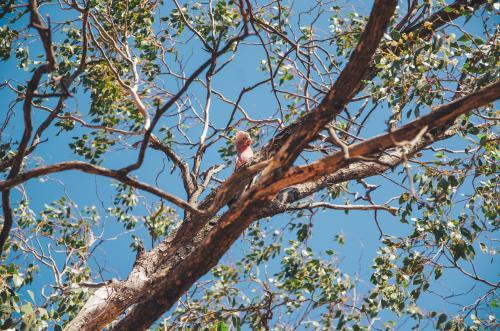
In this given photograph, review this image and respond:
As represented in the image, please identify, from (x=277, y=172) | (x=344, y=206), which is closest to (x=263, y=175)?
(x=277, y=172)

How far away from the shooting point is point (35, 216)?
577 centimetres

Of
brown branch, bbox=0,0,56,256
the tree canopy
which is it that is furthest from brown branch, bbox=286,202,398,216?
brown branch, bbox=0,0,56,256

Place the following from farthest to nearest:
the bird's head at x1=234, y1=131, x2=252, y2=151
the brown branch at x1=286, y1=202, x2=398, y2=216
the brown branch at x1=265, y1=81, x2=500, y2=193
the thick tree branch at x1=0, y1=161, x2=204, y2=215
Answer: the bird's head at x1=234, y1=131, x2=252, y2=151 < the brown branch at x1=286, y1=202, x2=398, y2=216 < the thick tree branch at x1=0, y1=161, x2=204, y2=215 < the brown branch at x1=265, y1=81, x2=500, y2=193

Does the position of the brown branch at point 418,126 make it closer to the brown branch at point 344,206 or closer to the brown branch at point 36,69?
the brown branch at point 36,69

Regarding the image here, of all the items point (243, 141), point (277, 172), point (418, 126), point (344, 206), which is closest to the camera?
point (418, 126)

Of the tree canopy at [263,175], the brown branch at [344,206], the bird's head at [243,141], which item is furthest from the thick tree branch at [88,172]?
the bird's head at [243,141]

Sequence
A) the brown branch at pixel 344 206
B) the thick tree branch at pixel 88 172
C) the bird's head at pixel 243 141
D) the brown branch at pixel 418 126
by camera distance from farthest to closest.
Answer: the bird's head at pixel 243 141 < the brown branch at pixel 344 206 < the thick tree branch at pixel 88 172 < the brown branch at pixel 418 126

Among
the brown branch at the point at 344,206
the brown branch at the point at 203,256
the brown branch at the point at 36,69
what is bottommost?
the brown branch at the point at 203,256

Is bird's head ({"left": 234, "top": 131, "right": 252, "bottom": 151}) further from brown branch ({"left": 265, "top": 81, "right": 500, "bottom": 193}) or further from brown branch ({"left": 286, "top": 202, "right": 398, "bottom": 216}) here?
brown branch ({"left": 265, "top": 81, "right": 500, "bottom": 193})

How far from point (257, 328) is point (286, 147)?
2.39 m

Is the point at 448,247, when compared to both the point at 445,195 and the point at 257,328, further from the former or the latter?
the point at 257,328

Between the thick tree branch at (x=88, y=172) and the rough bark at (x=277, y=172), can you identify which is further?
the thick tree branch at (x=88, y=172)

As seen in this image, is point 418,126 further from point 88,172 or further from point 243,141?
point 243,141

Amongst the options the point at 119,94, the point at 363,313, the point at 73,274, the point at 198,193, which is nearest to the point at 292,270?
the point at 363,313
